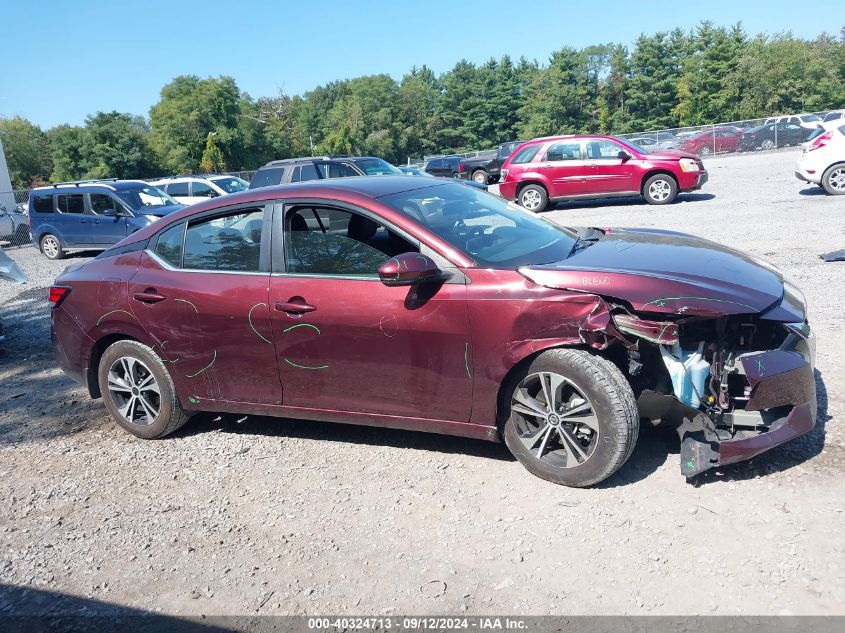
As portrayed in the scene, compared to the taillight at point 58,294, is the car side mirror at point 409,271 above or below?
above

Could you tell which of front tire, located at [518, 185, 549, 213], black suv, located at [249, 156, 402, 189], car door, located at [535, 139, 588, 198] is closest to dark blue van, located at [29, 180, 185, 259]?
black suv, located at [249, 156, 402, 189]

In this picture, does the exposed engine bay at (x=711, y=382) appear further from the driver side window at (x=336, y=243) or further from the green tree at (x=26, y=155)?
the green tree at (x=26, y=155)

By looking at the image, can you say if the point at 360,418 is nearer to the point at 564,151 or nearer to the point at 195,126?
the point at 564,151

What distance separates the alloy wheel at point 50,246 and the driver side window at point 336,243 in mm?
16062

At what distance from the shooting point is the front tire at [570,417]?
3590 millimetres

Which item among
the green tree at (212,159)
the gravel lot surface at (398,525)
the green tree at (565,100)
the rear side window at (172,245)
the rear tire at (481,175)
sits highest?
the green tree at (565,100)

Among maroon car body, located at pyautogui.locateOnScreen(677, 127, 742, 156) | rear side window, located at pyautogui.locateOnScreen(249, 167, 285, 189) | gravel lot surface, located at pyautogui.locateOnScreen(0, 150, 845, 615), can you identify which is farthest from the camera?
maroon car body, located at pyautogui.locateOnScreen(677, 127, 742, 156)

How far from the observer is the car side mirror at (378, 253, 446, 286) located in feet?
12.5

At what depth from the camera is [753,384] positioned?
139 inches

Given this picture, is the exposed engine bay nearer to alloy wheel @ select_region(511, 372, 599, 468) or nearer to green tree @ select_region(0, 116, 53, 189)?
alloy wheel @ select_region(511, 372, 599, 468)

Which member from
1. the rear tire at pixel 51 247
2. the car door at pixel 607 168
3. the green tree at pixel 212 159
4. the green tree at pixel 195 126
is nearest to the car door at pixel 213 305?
the car door at pixel 607 168

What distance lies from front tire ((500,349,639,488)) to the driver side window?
105 cm

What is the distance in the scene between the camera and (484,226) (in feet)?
14.6

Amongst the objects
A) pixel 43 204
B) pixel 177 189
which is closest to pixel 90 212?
pixel 43 204
